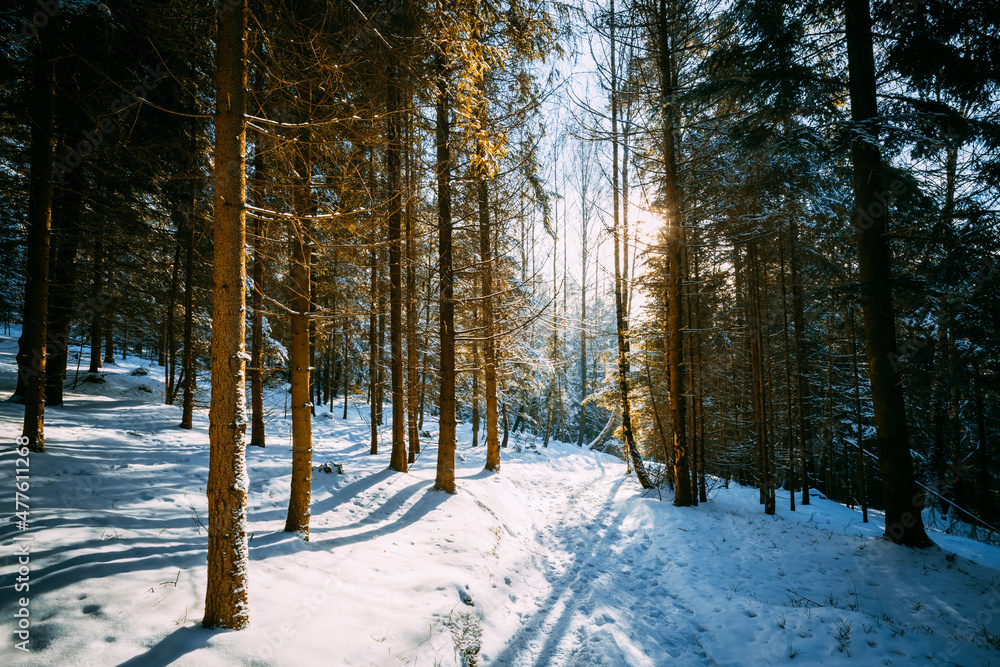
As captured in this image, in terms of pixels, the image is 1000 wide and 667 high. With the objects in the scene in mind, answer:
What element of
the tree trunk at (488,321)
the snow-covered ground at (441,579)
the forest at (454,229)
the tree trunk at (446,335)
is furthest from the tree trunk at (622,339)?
the tree trunk at (446,335)

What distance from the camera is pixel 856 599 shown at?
190 inches

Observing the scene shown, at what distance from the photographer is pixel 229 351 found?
299cm

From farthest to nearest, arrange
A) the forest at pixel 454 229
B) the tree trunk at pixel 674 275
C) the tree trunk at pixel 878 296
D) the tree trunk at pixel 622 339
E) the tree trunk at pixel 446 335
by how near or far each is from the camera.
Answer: the tree trunk at pixel 622 339 < the tree trunk at pixel 674 275 < the tree trunk at pixel 446 335 < the tree trunk at pixel 878 296 < the forest at pixel 454 229

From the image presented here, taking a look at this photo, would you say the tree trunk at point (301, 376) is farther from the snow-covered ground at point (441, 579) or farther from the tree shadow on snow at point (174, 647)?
the tree shadow on snow at point (174, 647)

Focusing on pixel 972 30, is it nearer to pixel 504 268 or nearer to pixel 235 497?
pixel 504 268

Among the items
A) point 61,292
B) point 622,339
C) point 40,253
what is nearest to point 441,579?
point 40,253

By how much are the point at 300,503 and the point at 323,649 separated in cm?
258

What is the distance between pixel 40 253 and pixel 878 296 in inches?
558

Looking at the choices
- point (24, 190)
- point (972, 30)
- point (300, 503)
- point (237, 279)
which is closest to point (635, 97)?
point (972, 30)

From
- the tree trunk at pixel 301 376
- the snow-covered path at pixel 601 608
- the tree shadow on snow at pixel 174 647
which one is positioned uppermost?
the tree trunk at pixel 301 376

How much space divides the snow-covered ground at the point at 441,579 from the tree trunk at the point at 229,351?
1.20ft

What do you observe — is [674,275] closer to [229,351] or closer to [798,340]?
[798,340]

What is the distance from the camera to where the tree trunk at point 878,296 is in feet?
20.2

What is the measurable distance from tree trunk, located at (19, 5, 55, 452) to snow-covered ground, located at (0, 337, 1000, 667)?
2.19 feet
